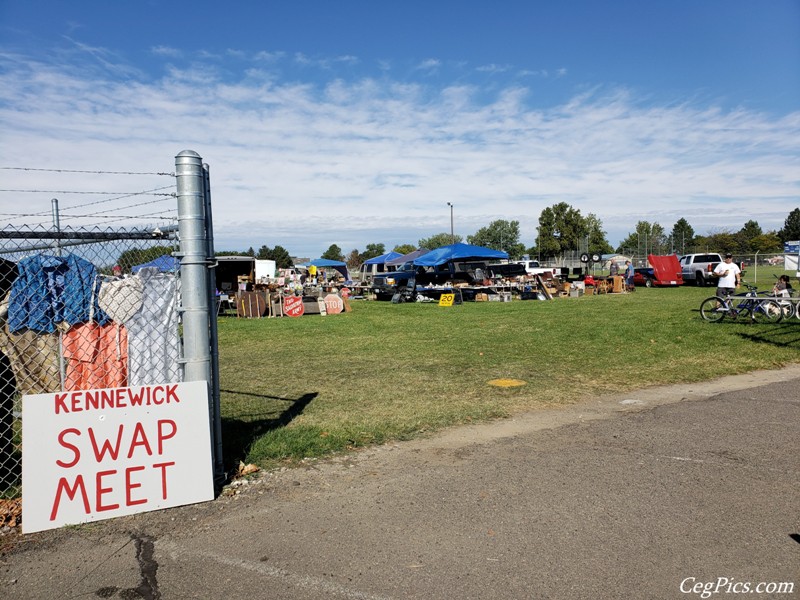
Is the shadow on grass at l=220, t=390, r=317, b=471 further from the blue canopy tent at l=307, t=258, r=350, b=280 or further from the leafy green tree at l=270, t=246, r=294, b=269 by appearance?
the leafy green tree at l=270, t=246, r=294, b=269

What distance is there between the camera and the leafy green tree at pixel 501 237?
3760 inches

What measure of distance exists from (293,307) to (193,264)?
18.1 metres

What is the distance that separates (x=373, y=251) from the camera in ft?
420

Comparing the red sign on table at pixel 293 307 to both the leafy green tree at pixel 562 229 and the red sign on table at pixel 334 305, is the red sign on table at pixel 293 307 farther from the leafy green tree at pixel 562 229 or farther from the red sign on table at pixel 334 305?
the leafy green tree at pixel 562 229

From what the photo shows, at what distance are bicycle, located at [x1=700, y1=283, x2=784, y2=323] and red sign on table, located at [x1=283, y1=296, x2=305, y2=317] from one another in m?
13.3

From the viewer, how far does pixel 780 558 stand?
11.2 ft

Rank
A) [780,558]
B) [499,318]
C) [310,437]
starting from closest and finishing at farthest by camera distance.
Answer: [780,558], [310,437], [499,318]

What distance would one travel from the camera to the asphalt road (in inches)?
128

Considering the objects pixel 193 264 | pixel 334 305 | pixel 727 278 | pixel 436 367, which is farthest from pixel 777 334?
pixel 334 305

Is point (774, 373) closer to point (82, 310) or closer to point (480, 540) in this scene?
point (480, 540)

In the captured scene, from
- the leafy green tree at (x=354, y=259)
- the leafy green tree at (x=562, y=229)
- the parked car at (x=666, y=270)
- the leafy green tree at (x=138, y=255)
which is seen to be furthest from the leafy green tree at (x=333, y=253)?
the leafy green tree at (x=138, y=255)

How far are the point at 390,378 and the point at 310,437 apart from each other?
11.2ft

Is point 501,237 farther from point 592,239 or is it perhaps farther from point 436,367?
point 436,367

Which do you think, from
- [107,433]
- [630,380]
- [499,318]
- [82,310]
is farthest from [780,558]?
[499,318]
